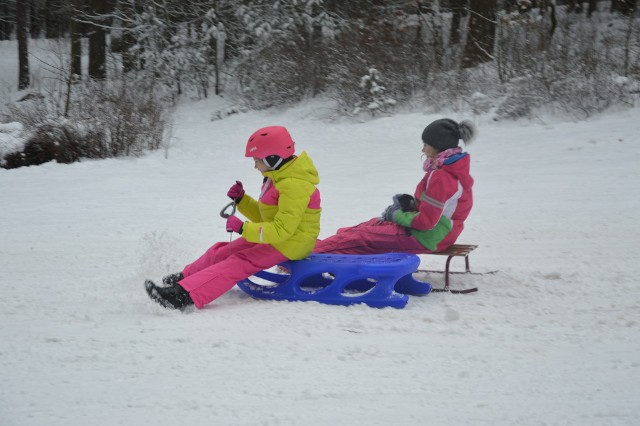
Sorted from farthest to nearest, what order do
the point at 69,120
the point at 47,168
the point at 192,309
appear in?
the point at 69,120 → the point at 47,168 → the point at 192,309

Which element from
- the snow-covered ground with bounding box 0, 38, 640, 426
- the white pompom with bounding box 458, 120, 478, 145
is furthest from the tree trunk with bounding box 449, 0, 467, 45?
the white pompom with bounding box 458, 120, 478, 145

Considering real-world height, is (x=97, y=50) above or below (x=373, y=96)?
above

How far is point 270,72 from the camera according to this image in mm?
15828

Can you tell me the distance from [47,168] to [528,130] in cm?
768

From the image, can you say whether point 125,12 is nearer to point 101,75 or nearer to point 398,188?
point 101,75

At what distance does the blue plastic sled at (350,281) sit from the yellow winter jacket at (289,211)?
150mm

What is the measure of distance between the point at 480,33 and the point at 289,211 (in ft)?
37.9

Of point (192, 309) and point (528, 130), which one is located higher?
point (528, 130)

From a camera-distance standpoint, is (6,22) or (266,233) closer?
(266,233)

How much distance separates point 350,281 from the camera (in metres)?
4.52

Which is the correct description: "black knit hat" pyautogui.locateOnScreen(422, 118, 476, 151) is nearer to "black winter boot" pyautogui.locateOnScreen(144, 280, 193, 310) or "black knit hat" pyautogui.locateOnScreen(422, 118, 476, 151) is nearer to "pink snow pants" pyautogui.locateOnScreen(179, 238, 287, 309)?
"pink snow pants" pyautogui.locateOnScreen(179, 238, 287, 309)

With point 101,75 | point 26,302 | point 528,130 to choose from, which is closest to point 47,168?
point 26,302

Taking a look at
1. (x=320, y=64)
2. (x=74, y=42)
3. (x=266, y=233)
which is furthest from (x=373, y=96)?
(x=266, y=233)

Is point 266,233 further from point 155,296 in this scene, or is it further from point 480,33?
point 480,33
